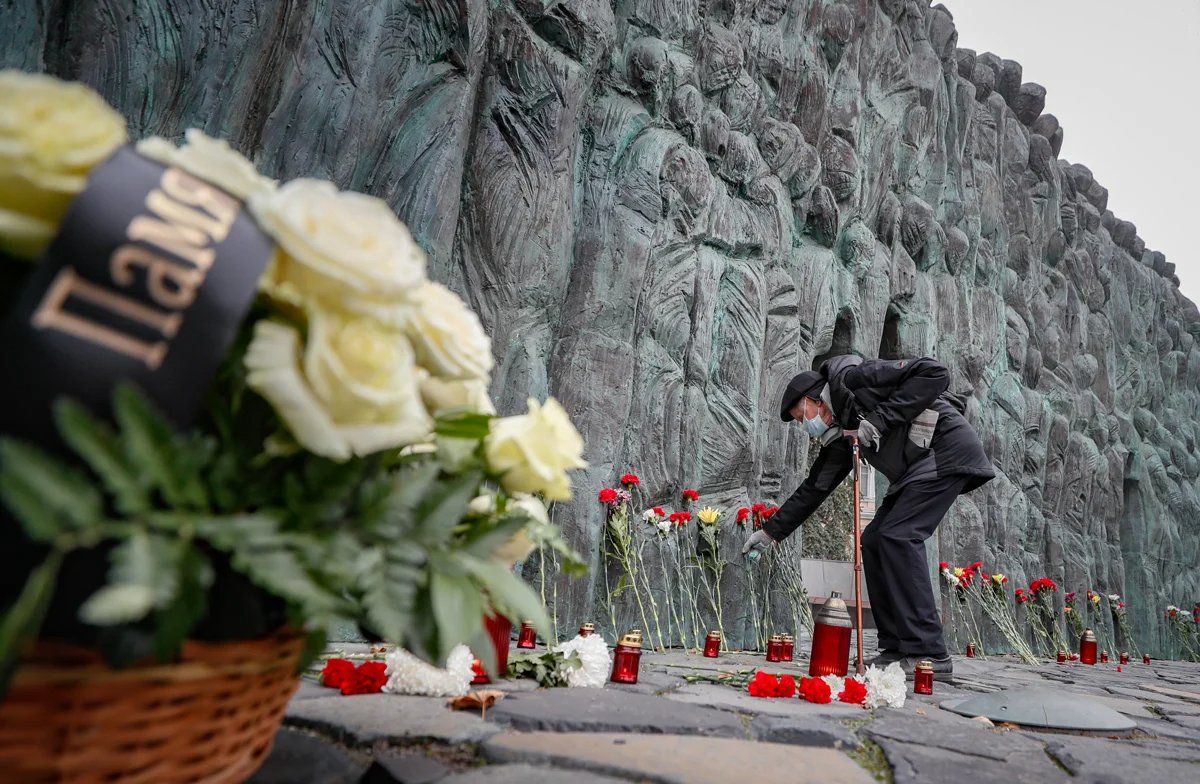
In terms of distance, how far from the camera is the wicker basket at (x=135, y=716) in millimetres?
653

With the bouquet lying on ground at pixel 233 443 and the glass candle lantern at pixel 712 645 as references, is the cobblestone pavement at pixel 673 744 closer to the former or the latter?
the bouquet lying on ground at pixel 233 443

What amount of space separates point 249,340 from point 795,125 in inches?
278

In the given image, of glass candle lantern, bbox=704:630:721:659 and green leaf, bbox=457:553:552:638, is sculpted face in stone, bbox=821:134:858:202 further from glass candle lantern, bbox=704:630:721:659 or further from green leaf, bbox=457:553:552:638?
green leaf, bbox=457:553:552:638

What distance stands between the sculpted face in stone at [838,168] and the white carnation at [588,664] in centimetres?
607

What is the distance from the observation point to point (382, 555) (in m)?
0.76

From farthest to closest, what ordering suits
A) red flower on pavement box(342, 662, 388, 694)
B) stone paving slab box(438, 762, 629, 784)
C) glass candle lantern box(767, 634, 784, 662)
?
glass candle lantern box(767, 634, 784, 662), red flower on pavement box(342, 662, 388, 694), stone paving slab box(438, 762, 629, 784)

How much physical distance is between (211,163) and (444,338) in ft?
0.95

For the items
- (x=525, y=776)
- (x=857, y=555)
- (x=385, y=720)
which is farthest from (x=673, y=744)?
(x=857, y=555)

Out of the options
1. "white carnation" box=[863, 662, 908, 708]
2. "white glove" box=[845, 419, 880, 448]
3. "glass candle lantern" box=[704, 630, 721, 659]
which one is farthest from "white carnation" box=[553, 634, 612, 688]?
"glass candle lantern" box=[704, 630, 721, 659]

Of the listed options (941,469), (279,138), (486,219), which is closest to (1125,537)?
(941,469)

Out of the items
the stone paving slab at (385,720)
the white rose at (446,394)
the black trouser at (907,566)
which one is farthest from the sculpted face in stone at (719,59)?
the white rose at (446,394)

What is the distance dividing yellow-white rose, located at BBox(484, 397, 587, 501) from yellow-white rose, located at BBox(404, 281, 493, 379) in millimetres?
82

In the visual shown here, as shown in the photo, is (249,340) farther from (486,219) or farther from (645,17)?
(645,17)

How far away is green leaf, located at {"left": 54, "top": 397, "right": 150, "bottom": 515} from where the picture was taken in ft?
1.94
